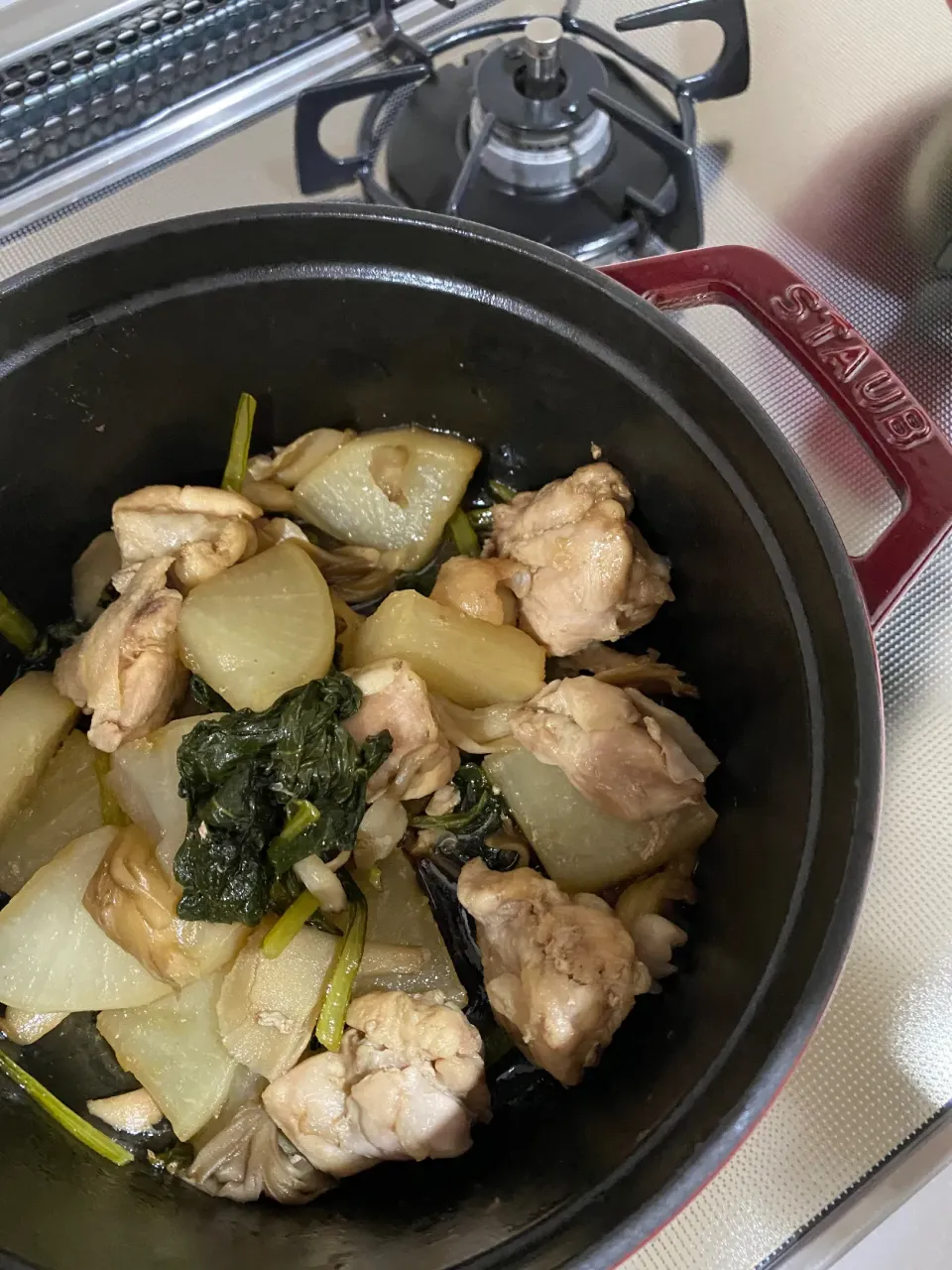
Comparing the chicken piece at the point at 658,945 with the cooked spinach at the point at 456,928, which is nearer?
the chicken piece at the point at 658,945

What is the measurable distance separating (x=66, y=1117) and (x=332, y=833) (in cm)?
58

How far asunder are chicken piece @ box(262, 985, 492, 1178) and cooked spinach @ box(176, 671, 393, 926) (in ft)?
0.74

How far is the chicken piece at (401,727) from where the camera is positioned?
4.55 ft

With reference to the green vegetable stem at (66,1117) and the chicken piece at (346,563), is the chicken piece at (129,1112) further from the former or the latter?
the chicken piece at (346,563)

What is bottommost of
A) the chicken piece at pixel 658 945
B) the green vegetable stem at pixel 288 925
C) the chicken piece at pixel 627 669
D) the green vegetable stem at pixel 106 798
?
the green vegetable stem at pixel 288 925

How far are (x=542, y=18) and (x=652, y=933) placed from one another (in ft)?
5.15

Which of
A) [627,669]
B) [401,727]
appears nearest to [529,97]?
[627,669]

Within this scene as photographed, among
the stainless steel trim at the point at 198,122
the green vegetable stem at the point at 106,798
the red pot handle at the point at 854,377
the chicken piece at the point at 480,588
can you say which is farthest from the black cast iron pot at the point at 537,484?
the stainless steel trim at the point at 198,122

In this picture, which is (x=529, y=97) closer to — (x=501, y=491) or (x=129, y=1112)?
(x=501, y=491)

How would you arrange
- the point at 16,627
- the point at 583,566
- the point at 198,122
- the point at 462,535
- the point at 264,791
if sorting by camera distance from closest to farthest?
the point at 264,791
the point at 583,566
the point at 16,627
the point at 462,535
the point at 198,122

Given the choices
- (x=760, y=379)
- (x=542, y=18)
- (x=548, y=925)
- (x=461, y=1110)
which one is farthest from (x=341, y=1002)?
(x=542, y=18)

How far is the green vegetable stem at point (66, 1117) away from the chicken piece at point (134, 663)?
1.60ft

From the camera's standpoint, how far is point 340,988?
1.37 m

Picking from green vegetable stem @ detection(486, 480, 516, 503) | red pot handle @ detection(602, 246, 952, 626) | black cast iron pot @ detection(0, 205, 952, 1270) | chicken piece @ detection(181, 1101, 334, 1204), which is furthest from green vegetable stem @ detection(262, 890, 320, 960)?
red pot handle @ detection(602, 246, 952, 626)
